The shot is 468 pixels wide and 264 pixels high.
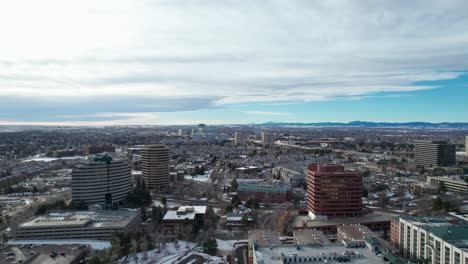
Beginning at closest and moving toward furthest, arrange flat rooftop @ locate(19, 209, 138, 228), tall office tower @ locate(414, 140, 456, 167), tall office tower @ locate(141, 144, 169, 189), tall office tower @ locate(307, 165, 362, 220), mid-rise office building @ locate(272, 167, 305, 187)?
flat rooftop @ locate(19, 209, 138, 228), tall office tower @ locate(307, 165, 362, 220), tall office tower @ locate(141, 144, 169, 189), mid-rise office building @ locate(272, 167, 305, 187), tall office tower @ locate(414, 140, 456, 167)

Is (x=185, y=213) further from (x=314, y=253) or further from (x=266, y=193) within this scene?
(x=314, y=253)

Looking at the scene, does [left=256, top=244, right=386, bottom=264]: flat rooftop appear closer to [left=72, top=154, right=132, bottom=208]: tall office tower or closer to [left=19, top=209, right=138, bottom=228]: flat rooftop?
[left=19, top=209, right=138, bottom=228]: flat rooftop

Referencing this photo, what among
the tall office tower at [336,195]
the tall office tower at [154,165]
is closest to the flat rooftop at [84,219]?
the tall office tower at [336,195]

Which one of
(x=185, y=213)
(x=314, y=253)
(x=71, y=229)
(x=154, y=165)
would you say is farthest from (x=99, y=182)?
(x=314, y=253)

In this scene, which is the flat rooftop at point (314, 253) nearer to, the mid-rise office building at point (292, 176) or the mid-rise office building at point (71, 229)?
the mid-rise office building at point (71, 229)

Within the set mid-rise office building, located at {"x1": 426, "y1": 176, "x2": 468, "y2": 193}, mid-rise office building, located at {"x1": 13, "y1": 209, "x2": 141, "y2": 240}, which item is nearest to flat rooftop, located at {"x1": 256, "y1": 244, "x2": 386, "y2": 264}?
mid-rise office building, located at {"x1": 13, "y1": 209, "x2": 141, "y2": 240}

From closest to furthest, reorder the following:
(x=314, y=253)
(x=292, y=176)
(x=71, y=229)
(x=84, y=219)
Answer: (x=314, y=253) < (x=71, y=229) < (x=84, y=219) < (x=292, y=176)
